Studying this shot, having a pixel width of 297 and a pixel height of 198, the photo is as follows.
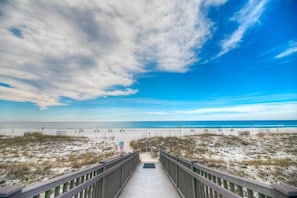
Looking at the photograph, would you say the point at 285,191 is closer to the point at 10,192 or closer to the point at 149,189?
the point at 10,192

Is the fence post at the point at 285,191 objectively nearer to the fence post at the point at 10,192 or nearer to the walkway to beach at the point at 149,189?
the fence post at the point at 10,192

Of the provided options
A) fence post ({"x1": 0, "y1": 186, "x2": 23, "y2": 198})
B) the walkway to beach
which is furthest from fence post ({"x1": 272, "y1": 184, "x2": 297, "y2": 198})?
the walkway to beach

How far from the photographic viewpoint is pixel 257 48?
14.3 m

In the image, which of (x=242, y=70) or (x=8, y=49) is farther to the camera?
(x=242, y=70)

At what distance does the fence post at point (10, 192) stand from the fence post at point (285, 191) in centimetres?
187

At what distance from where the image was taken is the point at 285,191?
105 centimetres

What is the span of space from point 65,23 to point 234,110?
74197mm

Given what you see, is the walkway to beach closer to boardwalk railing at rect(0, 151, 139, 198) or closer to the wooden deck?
the wooden deck

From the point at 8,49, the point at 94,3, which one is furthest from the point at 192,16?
the point at 8,49

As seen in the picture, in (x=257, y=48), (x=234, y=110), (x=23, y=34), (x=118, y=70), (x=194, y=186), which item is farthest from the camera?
(x=234, y=110)

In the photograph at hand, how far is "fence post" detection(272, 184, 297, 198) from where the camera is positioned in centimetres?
101

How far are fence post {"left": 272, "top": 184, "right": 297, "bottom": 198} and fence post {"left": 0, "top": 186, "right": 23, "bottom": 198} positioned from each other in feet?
6.14

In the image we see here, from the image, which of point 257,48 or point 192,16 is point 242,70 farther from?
point 192,16

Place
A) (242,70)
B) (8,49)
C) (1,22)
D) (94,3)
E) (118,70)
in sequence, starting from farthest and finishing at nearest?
(242,70), (118,70), (8,49), (1,22), (94,3)
